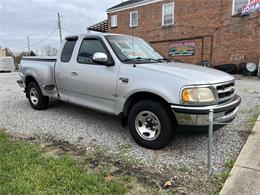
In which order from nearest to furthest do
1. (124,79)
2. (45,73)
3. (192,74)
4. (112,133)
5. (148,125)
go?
(192,74), (148,125), (124,79), (112,133), (45,73)

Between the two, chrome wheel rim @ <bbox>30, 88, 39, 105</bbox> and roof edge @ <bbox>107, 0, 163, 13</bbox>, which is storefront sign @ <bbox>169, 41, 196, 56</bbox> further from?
chrome wheel rim @ <bbox>30, 88, 39, 105</bbox>

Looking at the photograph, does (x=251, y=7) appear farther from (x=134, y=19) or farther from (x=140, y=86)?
(x=140, y=86)

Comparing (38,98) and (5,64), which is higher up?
(5,64)

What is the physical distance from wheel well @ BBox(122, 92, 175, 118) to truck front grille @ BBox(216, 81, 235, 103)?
77cm

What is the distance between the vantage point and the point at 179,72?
12.2 ft

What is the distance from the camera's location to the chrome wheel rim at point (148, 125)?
387 centimetres

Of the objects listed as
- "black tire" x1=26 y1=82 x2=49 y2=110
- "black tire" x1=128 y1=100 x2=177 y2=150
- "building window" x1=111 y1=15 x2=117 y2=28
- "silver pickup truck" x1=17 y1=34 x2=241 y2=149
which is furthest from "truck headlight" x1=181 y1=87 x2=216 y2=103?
"building window" x1=111 y1=15 x2=117 y2=28

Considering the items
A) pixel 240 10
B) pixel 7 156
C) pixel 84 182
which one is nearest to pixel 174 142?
pixel 84 182

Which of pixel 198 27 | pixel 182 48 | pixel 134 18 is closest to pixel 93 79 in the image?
pixel 198 27

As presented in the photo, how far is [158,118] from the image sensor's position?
3771 mm

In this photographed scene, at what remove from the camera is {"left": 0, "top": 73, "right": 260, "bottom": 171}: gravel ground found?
3.74m

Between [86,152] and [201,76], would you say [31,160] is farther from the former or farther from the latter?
[201,76]

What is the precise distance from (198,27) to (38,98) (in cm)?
1511

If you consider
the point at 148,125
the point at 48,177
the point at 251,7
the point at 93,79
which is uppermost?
the point at 251,7
